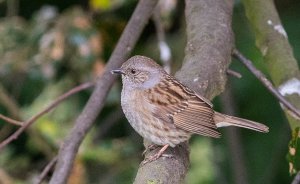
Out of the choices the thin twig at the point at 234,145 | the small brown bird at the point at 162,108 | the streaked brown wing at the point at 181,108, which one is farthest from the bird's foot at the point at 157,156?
the thin twig at the point at 234,145

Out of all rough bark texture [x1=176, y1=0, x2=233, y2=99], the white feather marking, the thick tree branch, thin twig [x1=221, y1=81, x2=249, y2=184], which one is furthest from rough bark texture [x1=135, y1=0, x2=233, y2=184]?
thin twig [x1=221, y1=81, x2=249, y2=184]

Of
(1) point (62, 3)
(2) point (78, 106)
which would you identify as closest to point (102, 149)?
(2) point (78, 106)

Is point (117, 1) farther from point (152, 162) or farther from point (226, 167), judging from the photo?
point (152, 162)

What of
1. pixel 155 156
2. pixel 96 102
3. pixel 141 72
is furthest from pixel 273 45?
pixel 155 156

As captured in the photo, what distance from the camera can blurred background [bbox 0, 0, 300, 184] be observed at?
4.74m

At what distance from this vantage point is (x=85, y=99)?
5.30 m

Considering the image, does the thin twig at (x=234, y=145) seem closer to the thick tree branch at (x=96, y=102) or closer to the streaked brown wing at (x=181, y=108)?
the thick tree branch at (x=96, y=102)

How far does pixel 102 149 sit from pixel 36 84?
60 centimetres

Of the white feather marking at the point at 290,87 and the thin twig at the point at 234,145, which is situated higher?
the white feather marking at the point at 290,87

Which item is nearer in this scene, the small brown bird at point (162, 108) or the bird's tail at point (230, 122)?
the small brown bird at point (162, 108)

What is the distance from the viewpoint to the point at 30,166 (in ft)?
17.1

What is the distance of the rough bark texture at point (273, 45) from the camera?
3326 millimetres

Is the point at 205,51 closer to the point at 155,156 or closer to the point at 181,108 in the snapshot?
the point at 181,108

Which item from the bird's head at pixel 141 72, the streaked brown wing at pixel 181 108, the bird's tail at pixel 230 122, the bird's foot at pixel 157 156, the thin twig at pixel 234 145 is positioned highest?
the bird's foot at pixel 157 156
